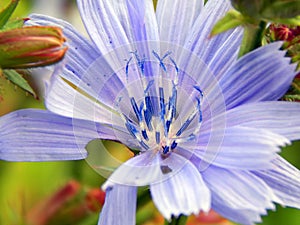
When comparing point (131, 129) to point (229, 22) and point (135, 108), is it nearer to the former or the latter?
point (135, 108)

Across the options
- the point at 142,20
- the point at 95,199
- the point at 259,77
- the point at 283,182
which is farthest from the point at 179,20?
the point at 95,199

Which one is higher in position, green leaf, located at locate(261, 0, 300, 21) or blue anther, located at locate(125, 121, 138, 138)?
green leaf, located at locate(261, 0, 300, 21)

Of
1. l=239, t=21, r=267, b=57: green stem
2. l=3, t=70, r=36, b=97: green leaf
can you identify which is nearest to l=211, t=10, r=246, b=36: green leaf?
l=239, t=21, r=267, b=57: green stem

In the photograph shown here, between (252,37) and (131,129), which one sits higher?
(252,37)

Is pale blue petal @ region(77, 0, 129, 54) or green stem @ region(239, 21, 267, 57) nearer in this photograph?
green stem @ region(239, 21, 267, 57)

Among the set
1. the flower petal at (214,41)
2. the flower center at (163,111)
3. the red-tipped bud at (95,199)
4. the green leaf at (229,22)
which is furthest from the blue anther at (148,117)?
the red-tipped bud at (95,199)

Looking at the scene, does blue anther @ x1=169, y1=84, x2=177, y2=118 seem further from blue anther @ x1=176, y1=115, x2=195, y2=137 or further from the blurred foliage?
the blurred foliage

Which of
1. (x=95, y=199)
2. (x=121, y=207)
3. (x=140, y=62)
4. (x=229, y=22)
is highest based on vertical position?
(x=229, y=22)
